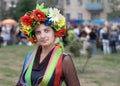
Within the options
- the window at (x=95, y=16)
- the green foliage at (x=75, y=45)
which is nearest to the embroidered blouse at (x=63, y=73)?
the green foliage at (x=75, y=45)

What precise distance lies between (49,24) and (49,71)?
452mm

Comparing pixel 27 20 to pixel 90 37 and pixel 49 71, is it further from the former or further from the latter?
pixel 90 37

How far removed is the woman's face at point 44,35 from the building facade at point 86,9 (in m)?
63.0

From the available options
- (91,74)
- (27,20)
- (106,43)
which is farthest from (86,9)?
(27,20)

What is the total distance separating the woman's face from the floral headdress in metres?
0.04

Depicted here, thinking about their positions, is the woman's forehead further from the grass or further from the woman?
the grass

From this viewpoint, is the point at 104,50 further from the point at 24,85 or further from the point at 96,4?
the point at 96,4

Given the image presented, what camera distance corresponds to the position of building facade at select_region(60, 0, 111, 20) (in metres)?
66.4

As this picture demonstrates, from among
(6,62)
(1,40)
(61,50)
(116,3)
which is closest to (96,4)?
(116,3)

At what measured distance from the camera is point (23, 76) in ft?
12.0

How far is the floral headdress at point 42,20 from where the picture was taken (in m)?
3.70

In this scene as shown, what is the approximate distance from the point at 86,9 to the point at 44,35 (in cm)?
6449

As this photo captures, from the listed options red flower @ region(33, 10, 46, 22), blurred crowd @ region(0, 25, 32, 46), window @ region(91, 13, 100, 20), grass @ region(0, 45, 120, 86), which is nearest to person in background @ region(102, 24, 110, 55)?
grass @ region(0, 45, 120, 86)

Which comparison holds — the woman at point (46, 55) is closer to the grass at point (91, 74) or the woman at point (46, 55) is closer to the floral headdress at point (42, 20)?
the floral headdress at point (42, 20)
